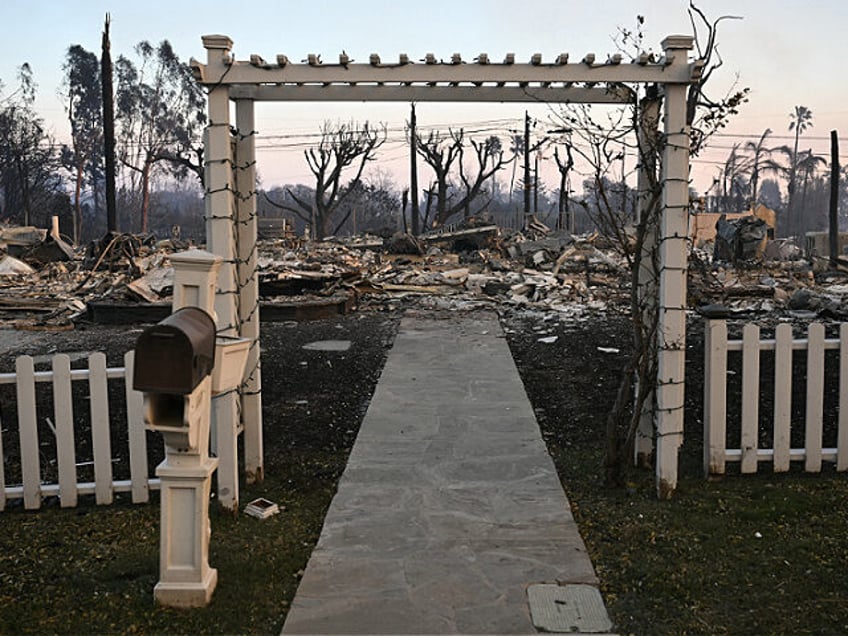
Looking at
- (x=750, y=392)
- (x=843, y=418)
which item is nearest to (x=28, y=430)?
(x=750, y=392)

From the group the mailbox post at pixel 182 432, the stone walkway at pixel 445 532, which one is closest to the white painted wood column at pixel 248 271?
the stone walkway at pixel 445 532

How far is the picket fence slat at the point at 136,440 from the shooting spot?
452 centimetres

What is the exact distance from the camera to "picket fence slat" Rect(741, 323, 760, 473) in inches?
191

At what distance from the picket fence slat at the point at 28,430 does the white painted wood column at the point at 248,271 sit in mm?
1200

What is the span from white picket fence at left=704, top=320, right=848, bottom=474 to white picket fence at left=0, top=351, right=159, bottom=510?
11.1 feet

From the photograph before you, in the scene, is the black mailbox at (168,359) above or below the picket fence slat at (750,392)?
above

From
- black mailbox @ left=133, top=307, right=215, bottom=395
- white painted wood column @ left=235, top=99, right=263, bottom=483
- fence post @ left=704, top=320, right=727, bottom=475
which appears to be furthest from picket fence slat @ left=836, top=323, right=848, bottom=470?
black mailbox @ left=133, top=307, right=215, bottom=395

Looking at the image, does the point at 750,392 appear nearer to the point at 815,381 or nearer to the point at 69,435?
the point at 815,381

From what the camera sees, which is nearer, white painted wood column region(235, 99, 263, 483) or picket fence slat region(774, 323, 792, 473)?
picket fence slat region(774, 323, 792, 473)

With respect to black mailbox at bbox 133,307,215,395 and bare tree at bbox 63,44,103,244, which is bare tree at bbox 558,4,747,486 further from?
bare tree at bbox 63,44,103,244

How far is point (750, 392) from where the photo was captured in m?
4.90

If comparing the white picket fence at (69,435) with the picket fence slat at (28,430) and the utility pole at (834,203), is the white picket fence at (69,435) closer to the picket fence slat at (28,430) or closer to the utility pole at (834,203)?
the picket fence slat at (28,430)

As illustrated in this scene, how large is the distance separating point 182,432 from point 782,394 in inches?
143

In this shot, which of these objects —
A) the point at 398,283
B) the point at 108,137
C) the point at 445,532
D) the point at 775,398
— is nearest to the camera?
the point at 445,532
